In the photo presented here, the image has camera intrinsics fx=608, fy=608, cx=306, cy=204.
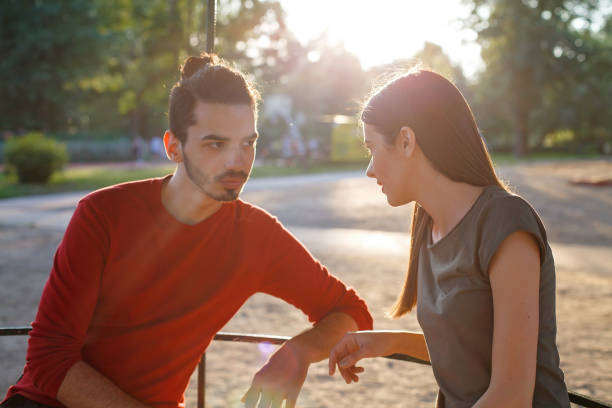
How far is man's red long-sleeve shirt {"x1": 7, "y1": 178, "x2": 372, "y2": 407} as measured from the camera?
1.72m

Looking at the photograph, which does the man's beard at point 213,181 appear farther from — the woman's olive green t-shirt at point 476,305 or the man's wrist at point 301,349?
the woman's olive green t-shirt at point 476,305

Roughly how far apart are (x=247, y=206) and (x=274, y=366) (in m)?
0.61

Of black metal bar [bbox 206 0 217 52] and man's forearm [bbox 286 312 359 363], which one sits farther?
black metal bar [bbox 206 0 217 52]

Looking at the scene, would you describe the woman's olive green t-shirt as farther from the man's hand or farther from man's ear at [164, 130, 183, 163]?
man's ear at [164, 130, 183, 163]

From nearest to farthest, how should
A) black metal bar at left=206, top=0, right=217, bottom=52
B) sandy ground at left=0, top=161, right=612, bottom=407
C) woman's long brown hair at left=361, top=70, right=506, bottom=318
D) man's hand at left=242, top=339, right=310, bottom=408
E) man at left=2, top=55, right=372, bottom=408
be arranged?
woman's long brown hair at left=361, top=70, right=506, bottom=318
man's hand at left=242, top=339, right=310, bottom=408
man at left=2, top=55, right=372, bottom=408
black metal bar at left=206, top=0, right=217, bottom=52
sandy ground at left=0, top=161, right=612, bottom=407

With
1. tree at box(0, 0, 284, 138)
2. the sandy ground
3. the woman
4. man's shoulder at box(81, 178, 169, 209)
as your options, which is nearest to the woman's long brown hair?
the woman

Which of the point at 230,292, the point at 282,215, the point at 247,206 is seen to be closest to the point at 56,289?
the point at 230,292

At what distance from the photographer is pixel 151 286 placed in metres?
1.87

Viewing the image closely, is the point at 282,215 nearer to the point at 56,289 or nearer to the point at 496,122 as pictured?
the point at 56,289

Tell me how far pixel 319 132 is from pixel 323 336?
3005cm

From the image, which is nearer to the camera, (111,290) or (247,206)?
(111,290)

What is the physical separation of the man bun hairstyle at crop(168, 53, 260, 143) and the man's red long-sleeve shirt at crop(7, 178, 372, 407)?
0.23 m

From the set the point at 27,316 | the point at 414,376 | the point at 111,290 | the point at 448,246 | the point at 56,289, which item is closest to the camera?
the point at 448,246

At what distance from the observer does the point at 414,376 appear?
441 centimetres
